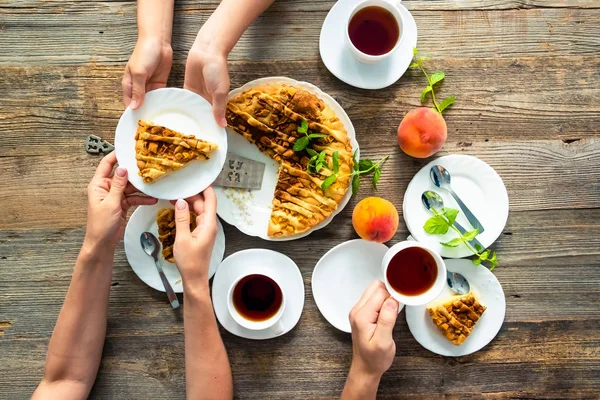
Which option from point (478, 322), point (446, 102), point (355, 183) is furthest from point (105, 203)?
point (478, 322)

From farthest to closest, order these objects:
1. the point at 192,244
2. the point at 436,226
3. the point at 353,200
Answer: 1. the point at 353,200
2. the point at 436,226
3. the point at 192,244

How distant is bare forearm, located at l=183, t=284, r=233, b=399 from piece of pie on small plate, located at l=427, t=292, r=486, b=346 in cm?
82

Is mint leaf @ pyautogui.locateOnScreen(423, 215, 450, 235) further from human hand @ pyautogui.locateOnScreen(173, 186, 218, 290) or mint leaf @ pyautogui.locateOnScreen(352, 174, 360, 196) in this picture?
human hand @ pyautogui.locateOnScreen(173, 186, 218, 290)

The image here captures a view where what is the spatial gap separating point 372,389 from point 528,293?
2.49ft

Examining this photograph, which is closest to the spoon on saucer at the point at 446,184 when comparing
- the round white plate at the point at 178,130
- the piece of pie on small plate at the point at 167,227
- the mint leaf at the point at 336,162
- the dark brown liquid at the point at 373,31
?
the mint leaf at the point at 336,162

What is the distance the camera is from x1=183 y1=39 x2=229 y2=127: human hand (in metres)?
1.65

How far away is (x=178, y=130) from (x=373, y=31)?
0.82 m

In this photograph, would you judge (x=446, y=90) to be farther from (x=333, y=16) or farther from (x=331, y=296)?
(x=331, y=296)

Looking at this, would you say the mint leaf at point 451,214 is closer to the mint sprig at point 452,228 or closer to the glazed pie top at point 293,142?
the mint sprig at point 452,228

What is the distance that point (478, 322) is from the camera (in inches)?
74.5

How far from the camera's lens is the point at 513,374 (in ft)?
6.41

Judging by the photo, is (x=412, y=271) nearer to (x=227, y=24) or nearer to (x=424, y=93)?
(x=424, y=93)

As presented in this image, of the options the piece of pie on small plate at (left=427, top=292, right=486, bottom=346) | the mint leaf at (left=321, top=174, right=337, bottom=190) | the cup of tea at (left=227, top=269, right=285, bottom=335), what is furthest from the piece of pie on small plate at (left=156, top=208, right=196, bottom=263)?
the piece of pie on small plate at (left=427, top=292, right=486, bottom=346)

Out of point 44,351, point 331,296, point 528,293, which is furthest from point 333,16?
point 44,351
